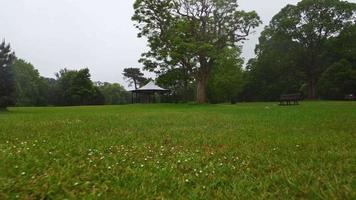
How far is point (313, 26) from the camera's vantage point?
165ft

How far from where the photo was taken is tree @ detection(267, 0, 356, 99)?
50.2 meters

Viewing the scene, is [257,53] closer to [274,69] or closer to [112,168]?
[274,69]

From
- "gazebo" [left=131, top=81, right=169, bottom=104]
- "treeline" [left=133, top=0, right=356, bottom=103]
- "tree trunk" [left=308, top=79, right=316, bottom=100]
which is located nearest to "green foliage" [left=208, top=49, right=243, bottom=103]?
"treeline" [left=133, top=0, right=356, bottom=103]

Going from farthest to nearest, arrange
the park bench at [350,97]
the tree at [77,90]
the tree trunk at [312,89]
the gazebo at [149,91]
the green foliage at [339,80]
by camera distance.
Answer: the tree at [77,90]
the gazebo at [149,91]
the tree trunk at [312,89]
the park bench at [350,97]
the green foliage at [339,80]

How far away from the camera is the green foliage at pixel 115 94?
102 meters

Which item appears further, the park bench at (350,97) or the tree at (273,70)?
the tree at (273,70)

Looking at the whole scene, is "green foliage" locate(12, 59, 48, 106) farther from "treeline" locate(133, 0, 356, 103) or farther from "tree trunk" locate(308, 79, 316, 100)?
"tree trunk" locate(308, 79, 316, 100)

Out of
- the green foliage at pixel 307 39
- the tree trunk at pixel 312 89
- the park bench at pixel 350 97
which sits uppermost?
the green foliage at pixel 307 39

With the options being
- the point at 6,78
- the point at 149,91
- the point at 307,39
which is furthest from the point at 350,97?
the point at 6,78

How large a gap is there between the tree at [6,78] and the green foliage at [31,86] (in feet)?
119

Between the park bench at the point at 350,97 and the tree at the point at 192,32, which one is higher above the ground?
the tree at the point at 192,32

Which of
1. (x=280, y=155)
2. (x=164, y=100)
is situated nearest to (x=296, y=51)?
(x=164, y=100)

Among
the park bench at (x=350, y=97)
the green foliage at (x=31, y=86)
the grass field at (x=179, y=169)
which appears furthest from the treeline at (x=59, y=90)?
the grass field at (x=179, y=169)

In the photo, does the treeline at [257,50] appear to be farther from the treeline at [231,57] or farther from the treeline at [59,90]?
the treeline at [59,90]
